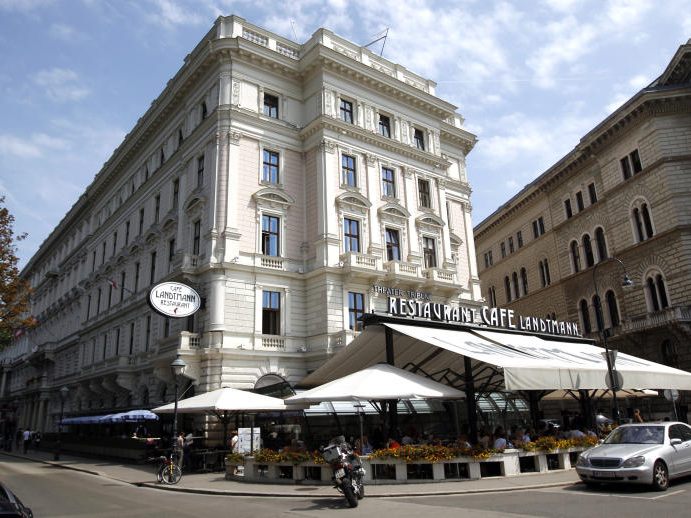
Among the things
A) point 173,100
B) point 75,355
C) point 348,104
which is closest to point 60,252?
point 75,355

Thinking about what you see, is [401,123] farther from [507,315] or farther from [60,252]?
[60,252]

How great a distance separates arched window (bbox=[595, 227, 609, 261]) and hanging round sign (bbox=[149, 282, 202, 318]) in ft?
112

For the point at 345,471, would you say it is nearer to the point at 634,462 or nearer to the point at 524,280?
the point at 634,462

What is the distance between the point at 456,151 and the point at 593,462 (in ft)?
119

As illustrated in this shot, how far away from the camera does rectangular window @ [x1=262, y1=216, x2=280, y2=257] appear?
3256cm

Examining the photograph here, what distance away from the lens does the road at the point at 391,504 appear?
10898mm

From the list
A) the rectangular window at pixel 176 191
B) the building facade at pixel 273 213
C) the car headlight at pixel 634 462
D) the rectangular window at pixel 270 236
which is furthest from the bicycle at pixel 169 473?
the rectangular window at pixel 176 191

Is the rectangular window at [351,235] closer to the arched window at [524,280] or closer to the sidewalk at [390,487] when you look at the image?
the sidewalk at [390,487]

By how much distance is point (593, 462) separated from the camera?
526 inches

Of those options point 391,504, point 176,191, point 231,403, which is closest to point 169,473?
point 231,403

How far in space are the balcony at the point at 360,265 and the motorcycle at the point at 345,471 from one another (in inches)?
713

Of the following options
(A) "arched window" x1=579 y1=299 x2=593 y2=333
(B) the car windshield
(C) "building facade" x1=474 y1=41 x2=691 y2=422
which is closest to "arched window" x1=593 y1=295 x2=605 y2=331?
(C) "building facade" x1=474 y1=41 x2=691 y2=422

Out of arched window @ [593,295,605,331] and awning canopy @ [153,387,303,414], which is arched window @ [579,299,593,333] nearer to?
arched window @ [593,295,605,331]

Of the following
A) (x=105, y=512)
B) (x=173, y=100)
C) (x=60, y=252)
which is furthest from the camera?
(x=60, y=252)
